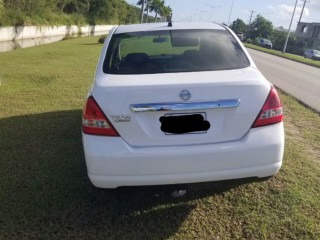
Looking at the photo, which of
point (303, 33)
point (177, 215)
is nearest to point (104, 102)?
point (177, 215)

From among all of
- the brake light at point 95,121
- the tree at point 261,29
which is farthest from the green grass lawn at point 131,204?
the tree at point 261,29

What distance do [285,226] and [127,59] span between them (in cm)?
202

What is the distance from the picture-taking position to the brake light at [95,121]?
2.47m

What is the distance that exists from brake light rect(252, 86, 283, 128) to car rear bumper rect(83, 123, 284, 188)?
0.05 metres

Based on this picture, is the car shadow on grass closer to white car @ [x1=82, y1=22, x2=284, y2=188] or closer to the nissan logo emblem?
white car @ [x1=82, y1=22, x2=284, y2=188]

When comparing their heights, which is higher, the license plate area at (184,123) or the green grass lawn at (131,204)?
the license plate area at (184,123)

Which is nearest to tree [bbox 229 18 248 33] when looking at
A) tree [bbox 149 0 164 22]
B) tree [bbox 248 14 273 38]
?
tree [bbox 248 14 273 38]

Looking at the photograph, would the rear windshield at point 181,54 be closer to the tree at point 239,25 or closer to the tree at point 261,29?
the tree at point 261,29

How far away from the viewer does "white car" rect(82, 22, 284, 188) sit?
2.43m

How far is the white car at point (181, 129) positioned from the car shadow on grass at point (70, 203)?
191mm

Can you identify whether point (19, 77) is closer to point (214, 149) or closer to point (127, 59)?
point (127, 59)

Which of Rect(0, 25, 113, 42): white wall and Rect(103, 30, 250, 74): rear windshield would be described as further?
Rect(0, 25, 113, 42): white wall

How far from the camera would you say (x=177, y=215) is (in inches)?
116

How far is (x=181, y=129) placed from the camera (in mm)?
2486
